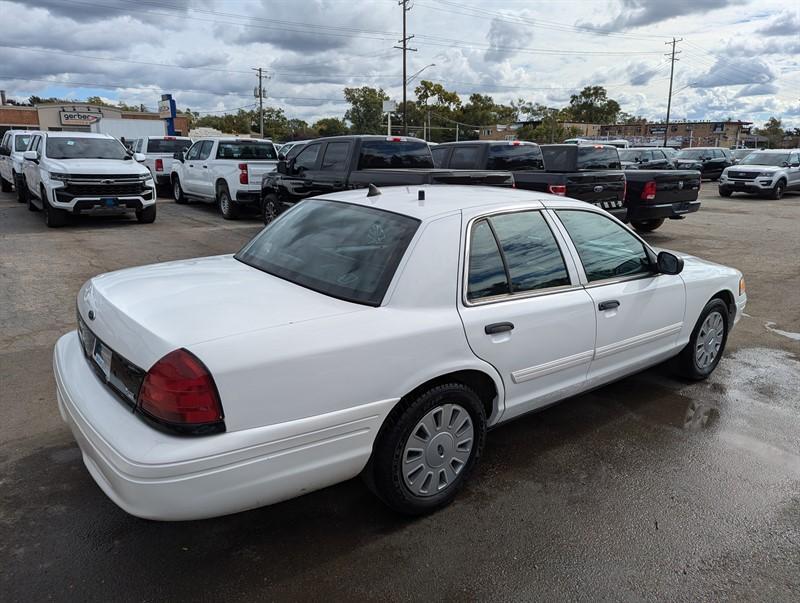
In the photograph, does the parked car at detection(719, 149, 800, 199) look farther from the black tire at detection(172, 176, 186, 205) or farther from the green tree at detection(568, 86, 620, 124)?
the green tree at detection(568, 86, 620, 124)

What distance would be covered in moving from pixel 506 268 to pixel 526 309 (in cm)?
25

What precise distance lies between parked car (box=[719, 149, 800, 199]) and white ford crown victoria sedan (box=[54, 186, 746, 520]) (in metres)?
20.6

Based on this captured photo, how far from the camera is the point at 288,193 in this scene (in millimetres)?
10938

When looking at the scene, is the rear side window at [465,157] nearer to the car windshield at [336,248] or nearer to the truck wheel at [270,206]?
the truck wheel at [270,206]

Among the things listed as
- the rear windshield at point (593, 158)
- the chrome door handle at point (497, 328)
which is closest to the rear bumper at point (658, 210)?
the rear windshield at point (593, 158)

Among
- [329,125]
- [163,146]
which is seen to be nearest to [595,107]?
[329,125]

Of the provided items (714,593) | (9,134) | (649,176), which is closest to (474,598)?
(714,593)

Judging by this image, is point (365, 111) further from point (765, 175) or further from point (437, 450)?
point (437, 450)

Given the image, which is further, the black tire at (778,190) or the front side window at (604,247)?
the black tire at (778,190)

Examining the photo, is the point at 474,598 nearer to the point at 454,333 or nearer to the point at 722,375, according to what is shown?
the point at 454,333

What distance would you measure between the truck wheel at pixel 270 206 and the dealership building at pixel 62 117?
35857mm

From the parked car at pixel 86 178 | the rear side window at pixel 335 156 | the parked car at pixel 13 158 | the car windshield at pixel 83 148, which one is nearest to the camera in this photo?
the rear side window at pixel 335 156

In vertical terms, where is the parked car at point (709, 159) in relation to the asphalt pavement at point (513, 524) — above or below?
above

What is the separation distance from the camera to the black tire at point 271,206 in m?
11.5
